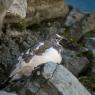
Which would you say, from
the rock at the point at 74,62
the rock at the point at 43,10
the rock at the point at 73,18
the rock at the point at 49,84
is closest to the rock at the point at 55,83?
the rock at the point at 49,84

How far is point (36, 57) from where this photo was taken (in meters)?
5.20

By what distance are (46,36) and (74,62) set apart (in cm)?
107

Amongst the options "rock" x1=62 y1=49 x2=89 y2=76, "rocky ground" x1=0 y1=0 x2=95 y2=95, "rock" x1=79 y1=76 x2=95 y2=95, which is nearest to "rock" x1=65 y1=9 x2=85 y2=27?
"rocky ground" x1=0 y1=0 x2=95 y2=95

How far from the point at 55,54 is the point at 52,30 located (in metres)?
2.60

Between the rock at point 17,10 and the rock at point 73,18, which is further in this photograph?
the rock at point 73,18

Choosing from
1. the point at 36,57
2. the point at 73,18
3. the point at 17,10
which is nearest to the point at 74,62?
the point at 17,10

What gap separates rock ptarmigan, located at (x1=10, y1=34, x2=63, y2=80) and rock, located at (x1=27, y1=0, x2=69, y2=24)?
2.13 meters

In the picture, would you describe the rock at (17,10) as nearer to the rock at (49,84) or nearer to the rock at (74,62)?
the rock at (74,62)

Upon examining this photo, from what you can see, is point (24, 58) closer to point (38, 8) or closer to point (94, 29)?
point (38, 8)

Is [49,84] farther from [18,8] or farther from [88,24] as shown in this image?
[88,24]

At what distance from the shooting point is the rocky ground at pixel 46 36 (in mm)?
5496

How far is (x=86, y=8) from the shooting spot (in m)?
9.07

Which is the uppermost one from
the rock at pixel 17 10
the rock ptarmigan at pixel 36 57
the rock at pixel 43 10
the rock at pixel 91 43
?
the rock at pixel 17 10

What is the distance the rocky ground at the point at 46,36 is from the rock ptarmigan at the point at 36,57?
261 millimetres
